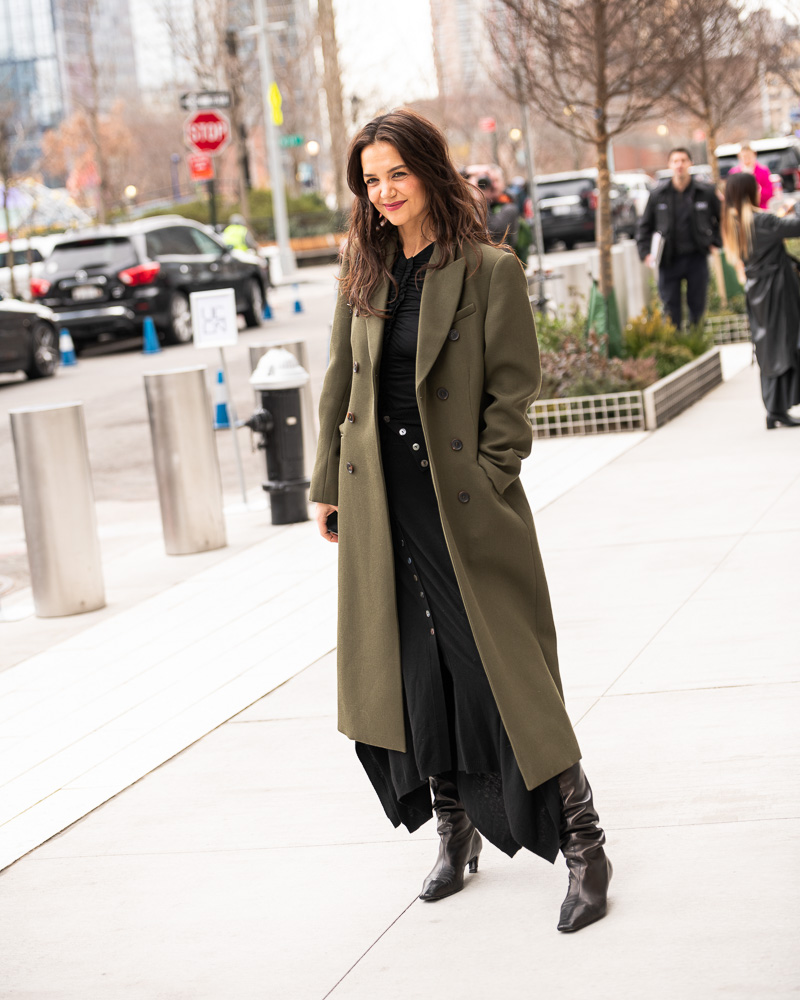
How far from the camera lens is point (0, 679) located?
259 inches

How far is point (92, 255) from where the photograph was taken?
2219 centimetres

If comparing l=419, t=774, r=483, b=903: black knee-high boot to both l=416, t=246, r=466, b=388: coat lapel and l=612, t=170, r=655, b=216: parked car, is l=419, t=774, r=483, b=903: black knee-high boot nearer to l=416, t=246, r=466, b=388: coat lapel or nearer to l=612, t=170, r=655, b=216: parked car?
l=416, t=246, r=466, b=388: coat lapel

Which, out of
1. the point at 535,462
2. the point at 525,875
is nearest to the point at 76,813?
the point at 525,875

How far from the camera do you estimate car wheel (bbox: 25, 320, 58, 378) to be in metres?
19.2

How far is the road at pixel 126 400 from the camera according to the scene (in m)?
11.8

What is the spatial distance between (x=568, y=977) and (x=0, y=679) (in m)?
3.96

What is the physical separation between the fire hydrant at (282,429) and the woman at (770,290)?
10.4 feet

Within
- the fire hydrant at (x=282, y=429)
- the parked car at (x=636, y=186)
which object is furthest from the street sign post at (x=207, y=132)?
the fire hydrant at (x=282, y=429)

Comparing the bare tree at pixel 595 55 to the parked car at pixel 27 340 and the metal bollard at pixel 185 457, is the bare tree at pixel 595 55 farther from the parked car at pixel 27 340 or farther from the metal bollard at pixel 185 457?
the parked car at pixel 27 340

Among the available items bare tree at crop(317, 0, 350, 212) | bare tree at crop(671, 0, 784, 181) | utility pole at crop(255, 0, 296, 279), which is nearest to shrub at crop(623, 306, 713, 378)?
bare tree at crop(671, 0, 784, 181)

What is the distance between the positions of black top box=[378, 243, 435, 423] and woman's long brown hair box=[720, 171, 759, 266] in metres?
6.63

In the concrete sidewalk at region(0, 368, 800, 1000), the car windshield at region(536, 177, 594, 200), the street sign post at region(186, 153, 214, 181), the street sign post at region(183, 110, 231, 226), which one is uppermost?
the street sign post at region(183, 110, 231, 226)

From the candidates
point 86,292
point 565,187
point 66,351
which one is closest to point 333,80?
point 565,187

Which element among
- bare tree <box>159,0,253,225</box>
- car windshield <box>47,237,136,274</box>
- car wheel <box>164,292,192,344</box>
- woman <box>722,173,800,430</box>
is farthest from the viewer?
bare tree <box>159,0,253,225</box>
